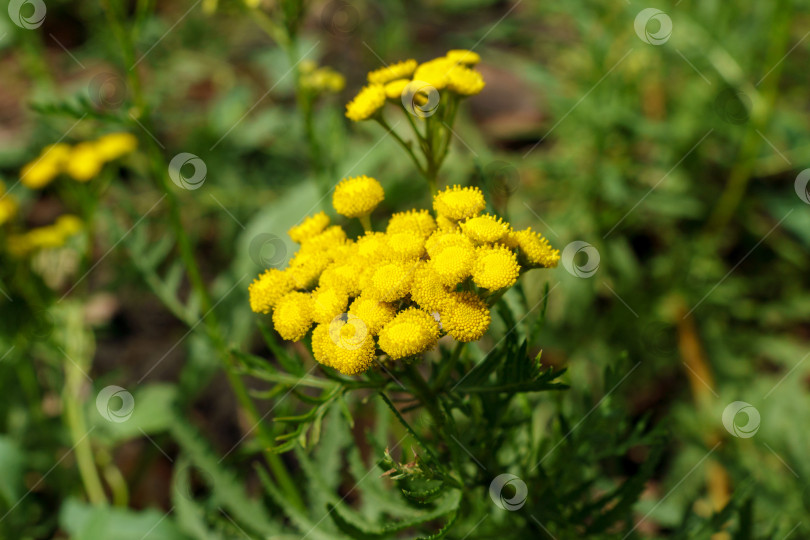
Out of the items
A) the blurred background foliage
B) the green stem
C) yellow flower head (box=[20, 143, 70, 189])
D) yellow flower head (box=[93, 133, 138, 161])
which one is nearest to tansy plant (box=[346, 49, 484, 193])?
the blurred background foliage

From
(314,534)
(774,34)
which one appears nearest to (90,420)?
(314,534)

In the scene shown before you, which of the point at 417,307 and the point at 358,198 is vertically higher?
the point at 358,198

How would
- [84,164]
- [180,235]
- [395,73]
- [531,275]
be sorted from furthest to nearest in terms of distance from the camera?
[531,275]
[84,164]
[180,235]
[395,73]

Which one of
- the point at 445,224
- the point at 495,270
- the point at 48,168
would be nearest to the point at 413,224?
the point at 445,224

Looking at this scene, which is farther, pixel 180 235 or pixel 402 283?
pixel 180 235

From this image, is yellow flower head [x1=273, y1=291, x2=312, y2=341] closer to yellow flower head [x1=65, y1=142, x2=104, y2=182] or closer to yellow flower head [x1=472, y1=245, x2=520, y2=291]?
yellow flower head [x1=472, y1=245, x2=520, y2=291]

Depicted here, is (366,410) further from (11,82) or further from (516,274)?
(11,82)

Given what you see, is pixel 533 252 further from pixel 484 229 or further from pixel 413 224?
pixel 413 224

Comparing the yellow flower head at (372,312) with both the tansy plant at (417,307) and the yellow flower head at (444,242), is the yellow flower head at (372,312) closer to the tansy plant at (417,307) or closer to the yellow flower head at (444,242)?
the tansy plant at (417,307)
